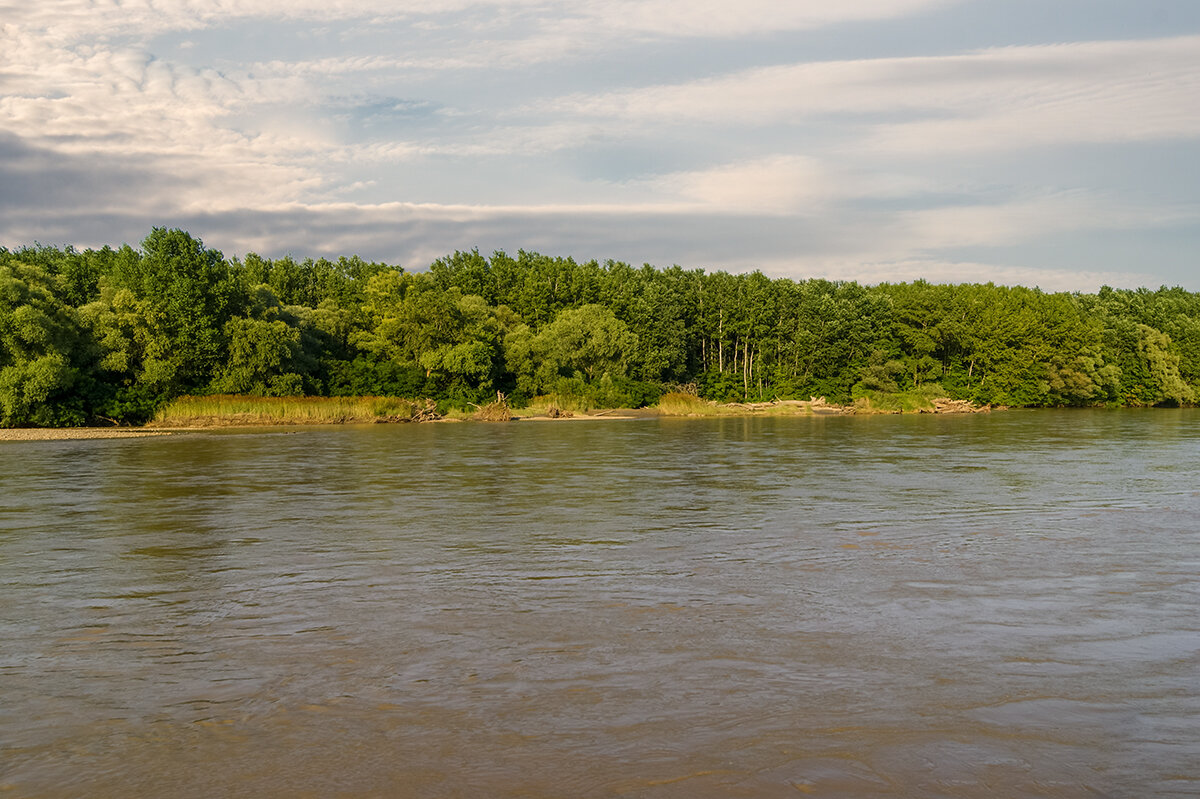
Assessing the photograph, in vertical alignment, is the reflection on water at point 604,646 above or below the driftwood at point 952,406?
below

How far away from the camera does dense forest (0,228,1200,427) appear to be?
6488 cm

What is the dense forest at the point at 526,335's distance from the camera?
64875 millimetres

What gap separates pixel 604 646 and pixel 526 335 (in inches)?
3201

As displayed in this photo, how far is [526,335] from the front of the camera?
90.3 m

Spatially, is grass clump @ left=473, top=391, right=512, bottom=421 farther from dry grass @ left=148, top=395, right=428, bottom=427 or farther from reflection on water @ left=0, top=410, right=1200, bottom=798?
reflection on water @ left=0, top=410, right=1200, bottom=798

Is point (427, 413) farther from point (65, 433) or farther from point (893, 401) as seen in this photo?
point (893, 401)

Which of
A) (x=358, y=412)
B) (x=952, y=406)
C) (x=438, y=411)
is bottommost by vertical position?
(x=952, y=406)

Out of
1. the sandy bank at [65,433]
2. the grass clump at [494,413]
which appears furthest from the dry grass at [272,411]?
the grass clump at [494,413]

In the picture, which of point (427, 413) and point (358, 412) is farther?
point (427, 413)

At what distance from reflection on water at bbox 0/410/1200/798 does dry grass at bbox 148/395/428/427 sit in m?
43.1

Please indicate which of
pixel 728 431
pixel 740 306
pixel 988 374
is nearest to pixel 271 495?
pixel 728 431

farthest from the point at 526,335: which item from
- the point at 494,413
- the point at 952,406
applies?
the point at 952,406

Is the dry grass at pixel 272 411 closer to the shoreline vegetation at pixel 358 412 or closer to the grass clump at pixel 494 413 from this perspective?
the shoreline vegetation at pixel 358 412

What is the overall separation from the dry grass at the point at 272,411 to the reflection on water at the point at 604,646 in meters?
43.1
